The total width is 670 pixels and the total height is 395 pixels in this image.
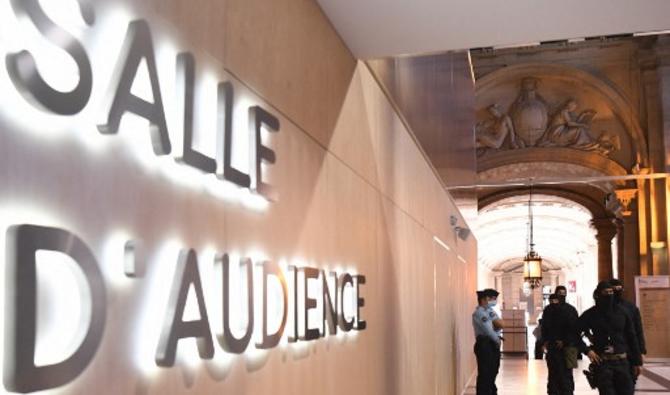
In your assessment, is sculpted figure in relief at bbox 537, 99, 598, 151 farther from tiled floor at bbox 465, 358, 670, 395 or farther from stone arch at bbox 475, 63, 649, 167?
tiled floor at bbox 465, 358, 670, 395

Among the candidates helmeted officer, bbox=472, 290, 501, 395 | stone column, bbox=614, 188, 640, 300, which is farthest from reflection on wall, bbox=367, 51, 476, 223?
stone column, bbox=614, 188, 640, 300

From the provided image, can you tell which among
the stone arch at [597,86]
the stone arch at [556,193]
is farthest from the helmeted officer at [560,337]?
the stone arch at [556,193]

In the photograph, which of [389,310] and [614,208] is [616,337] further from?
[614,208]

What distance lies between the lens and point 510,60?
22047mm

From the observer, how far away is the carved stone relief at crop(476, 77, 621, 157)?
72.3 ft

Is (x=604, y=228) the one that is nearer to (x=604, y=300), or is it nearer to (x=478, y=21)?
(x=604, y=300)

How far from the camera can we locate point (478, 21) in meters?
4.08

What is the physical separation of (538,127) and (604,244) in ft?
22.0

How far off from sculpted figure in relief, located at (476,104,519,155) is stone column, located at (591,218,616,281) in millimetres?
6475

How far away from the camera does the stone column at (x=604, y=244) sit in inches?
1057

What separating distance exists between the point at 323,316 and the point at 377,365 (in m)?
1.60

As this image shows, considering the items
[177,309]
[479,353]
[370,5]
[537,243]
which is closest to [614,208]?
[479,353]

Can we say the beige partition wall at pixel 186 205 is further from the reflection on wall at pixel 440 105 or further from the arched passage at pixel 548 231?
the arched passage at pixel 548 231

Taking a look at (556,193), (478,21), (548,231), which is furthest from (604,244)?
(478,21)
